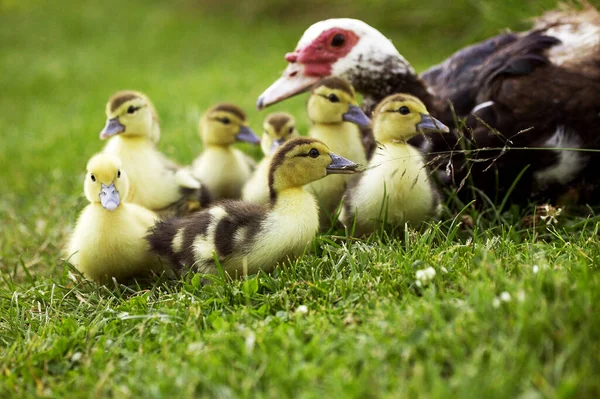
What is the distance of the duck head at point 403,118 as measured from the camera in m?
3.41

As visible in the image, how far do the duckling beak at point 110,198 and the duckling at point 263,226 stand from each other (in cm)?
23

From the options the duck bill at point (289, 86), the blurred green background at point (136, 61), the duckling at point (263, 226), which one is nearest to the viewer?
the duckling at point (263, 226)

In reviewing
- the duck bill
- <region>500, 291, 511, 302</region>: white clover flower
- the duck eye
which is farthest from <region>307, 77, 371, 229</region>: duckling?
<region>500, 291, 511, 302</region>: white clover flower

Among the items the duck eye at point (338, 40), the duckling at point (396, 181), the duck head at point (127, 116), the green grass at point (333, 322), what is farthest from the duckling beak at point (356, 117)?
the duck head at point (127, 116)

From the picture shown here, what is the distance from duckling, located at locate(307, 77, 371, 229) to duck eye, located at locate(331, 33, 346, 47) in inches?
11.4

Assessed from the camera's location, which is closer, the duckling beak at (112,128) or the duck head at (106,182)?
the duck head at (106,182)

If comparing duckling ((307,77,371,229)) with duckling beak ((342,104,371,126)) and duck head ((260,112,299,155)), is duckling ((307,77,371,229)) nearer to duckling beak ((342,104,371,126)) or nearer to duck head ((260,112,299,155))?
duckling beak ((342,104,371,126))

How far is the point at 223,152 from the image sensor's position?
171 inches

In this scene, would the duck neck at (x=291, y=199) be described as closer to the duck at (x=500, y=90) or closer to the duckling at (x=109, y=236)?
the duckling at (x=109, y=236)

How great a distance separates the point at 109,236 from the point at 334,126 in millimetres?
1396

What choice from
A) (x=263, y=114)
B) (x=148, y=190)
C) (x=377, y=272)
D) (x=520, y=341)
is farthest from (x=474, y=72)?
(x=263, y=114)

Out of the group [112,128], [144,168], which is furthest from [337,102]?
[112,128]

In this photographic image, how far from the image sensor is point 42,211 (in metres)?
4.77

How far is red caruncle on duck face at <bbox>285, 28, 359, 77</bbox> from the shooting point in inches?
155
